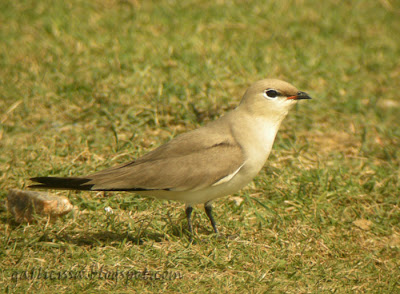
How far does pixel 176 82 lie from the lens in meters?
6.48

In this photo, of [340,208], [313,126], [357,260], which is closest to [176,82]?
[313,126]

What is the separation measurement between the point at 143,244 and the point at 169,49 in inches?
131

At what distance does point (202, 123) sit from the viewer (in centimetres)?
611

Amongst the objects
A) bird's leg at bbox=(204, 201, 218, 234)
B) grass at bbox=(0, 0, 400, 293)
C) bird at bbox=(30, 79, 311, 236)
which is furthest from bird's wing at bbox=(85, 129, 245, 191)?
grass at bbox=(0, 0, 400, 293)

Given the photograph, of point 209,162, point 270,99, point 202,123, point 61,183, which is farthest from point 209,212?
point 202,123

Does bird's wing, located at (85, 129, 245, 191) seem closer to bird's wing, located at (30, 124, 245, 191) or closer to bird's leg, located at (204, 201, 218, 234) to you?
bird's wing, located at (30, 124, 245, 191)

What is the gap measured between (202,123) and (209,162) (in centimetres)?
180

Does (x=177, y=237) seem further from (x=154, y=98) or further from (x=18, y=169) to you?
(x=154, y=98)

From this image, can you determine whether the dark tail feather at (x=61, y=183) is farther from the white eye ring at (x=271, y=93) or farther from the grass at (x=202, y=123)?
the white eye ring at (x=271, y=93)

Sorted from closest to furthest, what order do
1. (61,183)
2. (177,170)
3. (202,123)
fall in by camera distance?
(61,183), (177,170), (202,123)

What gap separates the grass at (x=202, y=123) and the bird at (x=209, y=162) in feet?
1.31

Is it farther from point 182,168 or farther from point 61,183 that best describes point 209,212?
point 61,183

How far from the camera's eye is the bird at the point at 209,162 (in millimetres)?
4266

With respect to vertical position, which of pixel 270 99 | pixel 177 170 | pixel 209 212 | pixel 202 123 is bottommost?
pixel 202 123
